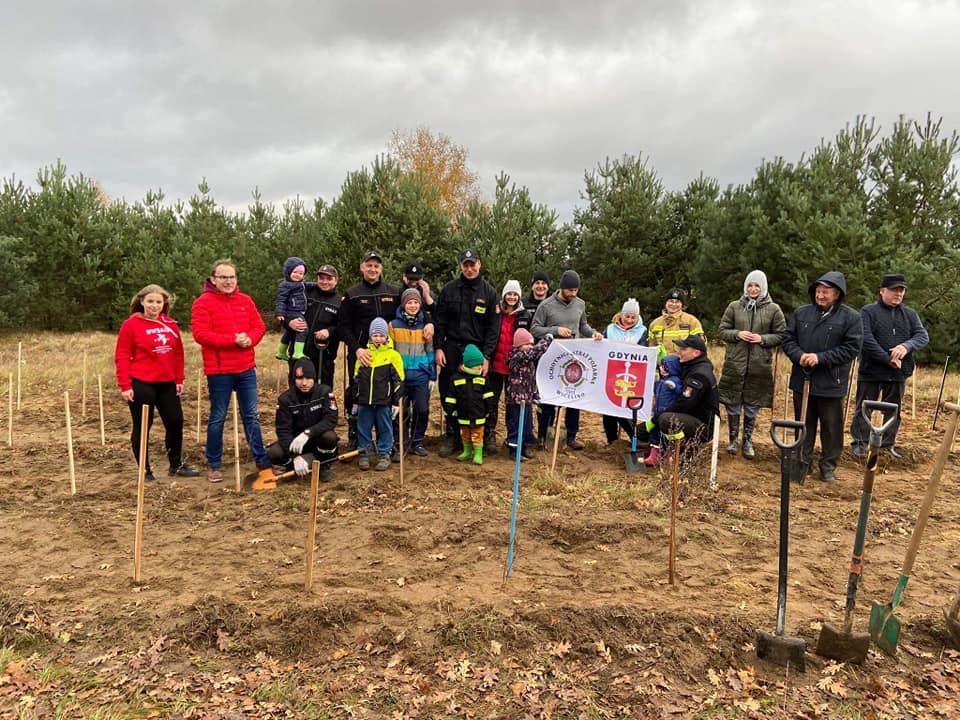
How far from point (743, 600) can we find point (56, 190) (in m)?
20.2

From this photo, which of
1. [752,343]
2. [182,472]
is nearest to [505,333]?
[752,343]

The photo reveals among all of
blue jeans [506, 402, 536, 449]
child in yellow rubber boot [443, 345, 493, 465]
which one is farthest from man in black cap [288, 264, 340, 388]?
blue jeans [506, 402, 536, 449]

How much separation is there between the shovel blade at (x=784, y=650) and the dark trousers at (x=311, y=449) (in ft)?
14.2

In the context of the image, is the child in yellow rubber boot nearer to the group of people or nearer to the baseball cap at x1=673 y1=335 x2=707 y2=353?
the group of people

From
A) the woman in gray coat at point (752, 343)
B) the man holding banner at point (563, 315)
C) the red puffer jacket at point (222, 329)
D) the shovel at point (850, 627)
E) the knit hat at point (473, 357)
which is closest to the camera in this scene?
the shovel at point (850, 627)

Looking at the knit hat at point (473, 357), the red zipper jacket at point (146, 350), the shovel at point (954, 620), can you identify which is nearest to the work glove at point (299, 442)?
the red zipper jacket at point (146, 350)

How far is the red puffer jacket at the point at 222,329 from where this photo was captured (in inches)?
234

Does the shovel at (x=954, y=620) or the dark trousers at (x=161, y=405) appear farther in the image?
the dark trousers at (x=161, y=405)

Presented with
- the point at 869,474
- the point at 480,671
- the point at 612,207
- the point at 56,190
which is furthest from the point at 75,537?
the point at 56,190

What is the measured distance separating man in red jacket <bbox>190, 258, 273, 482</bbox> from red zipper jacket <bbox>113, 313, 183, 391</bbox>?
29cm

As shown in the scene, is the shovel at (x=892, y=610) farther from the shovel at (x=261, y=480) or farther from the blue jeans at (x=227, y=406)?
the blue jeans at (x=227, y=406)

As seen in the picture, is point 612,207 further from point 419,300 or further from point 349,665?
point 349,665

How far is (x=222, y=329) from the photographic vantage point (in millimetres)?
6008

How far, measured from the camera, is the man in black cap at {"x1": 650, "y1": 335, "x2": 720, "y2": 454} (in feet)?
21.0
